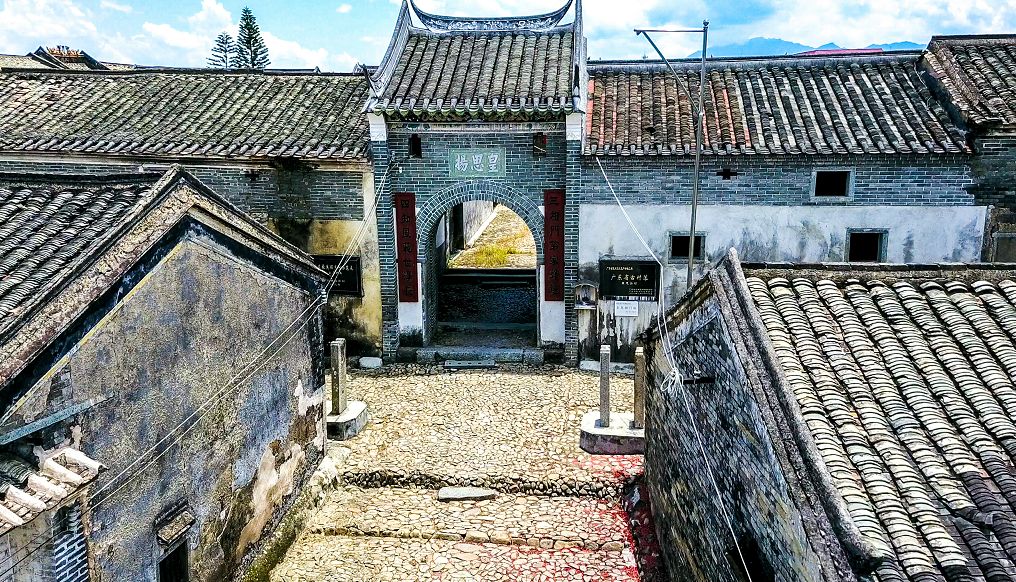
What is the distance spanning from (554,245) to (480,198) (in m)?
1.66

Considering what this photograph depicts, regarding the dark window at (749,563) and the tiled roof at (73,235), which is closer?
the dark window at (749,563)

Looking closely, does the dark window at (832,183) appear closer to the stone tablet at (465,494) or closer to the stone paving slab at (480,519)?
the stone paving slab at (480,519)

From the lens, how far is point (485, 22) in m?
15.8

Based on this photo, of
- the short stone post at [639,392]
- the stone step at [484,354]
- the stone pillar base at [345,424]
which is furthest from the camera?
the stone step at [484,354]

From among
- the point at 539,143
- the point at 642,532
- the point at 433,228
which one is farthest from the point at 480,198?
the point at 642,532

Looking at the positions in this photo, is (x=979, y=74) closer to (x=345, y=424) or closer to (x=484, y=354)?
(x=484, y=354)

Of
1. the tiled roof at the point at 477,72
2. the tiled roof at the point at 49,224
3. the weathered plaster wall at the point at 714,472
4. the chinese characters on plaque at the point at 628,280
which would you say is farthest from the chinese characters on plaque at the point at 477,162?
the tiled roof at the point at 49,224

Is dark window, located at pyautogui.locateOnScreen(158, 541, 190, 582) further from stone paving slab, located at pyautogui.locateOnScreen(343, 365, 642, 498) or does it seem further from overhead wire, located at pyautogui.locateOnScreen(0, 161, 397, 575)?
stone paving slab, located at pyautogui.locateOnScreen(343, 365, 642, 498)

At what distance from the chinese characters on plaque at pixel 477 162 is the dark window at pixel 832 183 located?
5.72m

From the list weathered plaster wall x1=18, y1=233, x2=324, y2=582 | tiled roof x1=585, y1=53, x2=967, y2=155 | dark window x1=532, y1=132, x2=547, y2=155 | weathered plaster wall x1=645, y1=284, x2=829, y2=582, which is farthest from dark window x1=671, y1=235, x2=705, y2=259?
weathered plaster wall x1=18, y1=233, x2=324, y2=582

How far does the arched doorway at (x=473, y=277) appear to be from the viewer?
46.8ft

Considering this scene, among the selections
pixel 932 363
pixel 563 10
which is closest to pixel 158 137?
pixel 563 10

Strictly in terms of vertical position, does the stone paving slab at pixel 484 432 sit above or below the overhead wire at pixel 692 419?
below

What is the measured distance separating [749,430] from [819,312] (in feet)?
4.35
